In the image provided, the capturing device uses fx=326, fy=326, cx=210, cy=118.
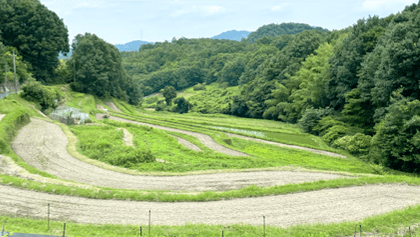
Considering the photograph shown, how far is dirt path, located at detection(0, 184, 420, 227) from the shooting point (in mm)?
18156

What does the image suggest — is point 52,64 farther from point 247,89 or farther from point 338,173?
point 338,173

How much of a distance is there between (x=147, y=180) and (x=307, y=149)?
81.7 feet

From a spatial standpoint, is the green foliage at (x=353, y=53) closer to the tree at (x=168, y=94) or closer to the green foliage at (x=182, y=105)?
the green foliage at (x=182, y=105)

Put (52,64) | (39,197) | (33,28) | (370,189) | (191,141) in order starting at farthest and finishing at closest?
1. (52,64)
2. (33,28)
3. (191,141)
4. (370,189)
5. (39,197)

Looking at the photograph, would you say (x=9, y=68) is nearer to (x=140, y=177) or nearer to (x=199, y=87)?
(x=140, y=177)

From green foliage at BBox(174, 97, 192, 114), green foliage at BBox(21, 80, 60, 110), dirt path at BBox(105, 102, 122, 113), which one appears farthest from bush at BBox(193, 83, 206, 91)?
green foliage at BBox(21, 80, 60, 110)

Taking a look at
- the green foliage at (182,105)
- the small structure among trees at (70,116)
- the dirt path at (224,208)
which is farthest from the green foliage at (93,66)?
the dirt path at (224,208)

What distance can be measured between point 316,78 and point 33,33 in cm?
6406

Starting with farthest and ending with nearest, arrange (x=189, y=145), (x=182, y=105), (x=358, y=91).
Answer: (x=182, y=105) < (x=358, y=91) < (x=189, y=145)

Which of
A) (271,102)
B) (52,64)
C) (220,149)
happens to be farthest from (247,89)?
(220,149)

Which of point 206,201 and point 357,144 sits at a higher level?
point 357,144

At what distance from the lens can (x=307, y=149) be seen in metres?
43.2

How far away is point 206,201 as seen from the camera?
2078 centimetres

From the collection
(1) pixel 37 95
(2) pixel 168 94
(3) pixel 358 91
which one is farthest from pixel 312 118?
(2) pixel 168 94
